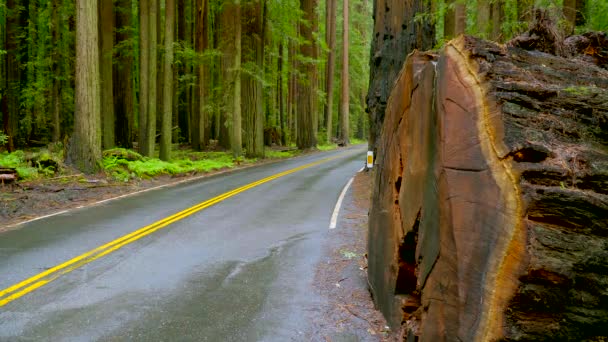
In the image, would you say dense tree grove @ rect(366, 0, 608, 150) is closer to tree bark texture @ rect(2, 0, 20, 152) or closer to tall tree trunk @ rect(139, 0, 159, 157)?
tall tree trunk @ rect(139, 0, 159, 157)

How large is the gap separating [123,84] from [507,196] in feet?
92.8

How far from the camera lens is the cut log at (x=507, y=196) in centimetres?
245

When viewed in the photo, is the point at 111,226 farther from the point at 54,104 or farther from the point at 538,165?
the point at 54,104

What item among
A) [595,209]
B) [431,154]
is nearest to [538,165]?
[595,209]

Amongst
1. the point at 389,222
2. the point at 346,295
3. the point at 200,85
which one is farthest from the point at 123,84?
the point at 389,222

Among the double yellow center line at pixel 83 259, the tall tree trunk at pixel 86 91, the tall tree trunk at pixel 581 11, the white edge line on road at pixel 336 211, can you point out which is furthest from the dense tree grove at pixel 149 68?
the tall tree trunk at pixel 581 11

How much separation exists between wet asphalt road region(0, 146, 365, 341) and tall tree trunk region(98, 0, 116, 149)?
427 inches

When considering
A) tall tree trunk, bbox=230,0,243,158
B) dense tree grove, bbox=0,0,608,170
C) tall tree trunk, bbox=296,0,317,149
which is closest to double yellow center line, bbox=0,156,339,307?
dense tree grove, bbox=0,0,608,170

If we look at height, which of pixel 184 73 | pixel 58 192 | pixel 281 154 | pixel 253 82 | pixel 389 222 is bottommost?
pixel 281 154

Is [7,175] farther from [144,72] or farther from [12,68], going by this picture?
Result: [12,68]

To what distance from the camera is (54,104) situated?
26484 millimetres

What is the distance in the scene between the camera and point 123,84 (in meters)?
27.8

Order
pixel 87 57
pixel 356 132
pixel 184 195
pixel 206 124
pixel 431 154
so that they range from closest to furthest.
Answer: pixel 431 154 → pixel 184 195 → pixel 87 57 → pixel 206 124 → pixel 356 132

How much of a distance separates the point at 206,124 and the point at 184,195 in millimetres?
16861
